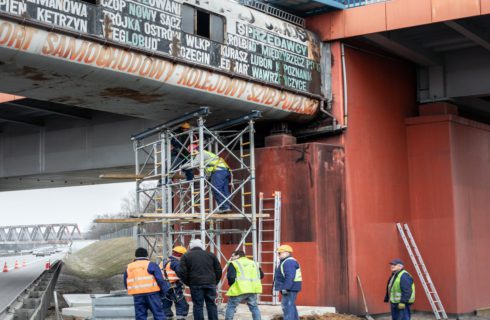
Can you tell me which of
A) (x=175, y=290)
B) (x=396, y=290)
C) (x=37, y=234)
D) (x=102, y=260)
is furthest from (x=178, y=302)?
(x=37, y=234)

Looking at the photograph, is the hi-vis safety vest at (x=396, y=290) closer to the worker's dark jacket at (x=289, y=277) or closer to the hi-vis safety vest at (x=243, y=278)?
the worker's dark jacket at (x=289, y=277)

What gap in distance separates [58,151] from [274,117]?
11.6 metres

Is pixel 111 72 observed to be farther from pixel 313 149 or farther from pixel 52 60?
pixel 313 149

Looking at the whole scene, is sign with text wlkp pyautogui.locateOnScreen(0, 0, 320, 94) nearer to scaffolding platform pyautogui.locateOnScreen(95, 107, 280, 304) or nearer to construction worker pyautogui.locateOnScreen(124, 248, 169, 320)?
scaffolding platform pyautogui.locateOnScreen(95, 107, 280, 304)

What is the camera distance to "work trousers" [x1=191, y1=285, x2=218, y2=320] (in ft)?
45.7

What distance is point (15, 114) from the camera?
27.1 m

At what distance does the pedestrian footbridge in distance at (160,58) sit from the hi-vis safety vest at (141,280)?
3.82 metres

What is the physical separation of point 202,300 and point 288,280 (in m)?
1.79

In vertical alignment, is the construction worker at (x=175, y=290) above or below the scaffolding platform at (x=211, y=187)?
below

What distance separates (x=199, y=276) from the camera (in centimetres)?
1380

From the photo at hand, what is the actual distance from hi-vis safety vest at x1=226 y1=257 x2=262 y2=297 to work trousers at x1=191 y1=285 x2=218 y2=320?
0.48 m

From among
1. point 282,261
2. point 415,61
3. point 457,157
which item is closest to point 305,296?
point 282,261

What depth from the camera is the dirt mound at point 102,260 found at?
3472 cm

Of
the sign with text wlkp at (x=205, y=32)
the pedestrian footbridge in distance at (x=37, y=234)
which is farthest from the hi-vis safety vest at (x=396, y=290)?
the pedestrian footbridge in distance at (x=37, y=234)
